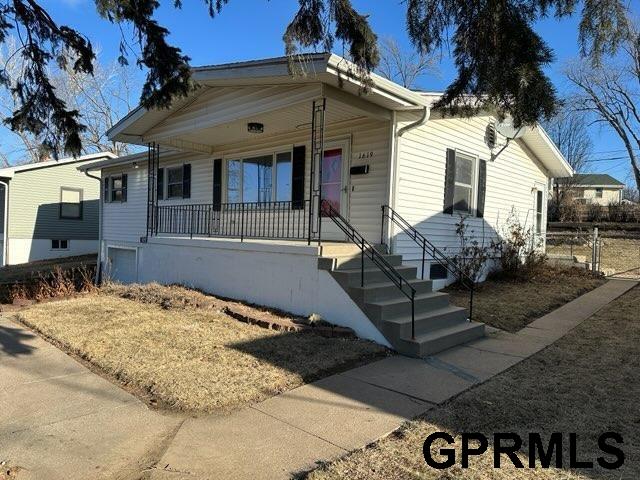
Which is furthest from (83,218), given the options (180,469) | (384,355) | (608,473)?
(608,473)

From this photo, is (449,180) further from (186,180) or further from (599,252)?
(599,252)

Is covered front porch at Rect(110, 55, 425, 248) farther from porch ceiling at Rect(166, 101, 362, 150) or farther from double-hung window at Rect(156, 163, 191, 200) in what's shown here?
double-hung window at Rect(156, 163, 191, 200)

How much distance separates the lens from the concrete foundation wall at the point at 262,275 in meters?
6.64

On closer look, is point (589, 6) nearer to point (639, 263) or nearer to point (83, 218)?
point (639, 263)

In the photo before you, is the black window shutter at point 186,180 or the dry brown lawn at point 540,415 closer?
the dry brown lawn at point 540,415

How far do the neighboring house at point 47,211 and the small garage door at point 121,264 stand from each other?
5.83 metres

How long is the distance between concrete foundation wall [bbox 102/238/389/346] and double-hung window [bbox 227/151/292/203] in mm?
2086

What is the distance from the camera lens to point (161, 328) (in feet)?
20.8

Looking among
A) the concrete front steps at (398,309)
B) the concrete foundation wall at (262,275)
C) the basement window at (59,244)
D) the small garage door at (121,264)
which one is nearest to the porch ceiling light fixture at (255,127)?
the concrete foundation wall at (262,275)

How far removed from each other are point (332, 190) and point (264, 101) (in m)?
2.20

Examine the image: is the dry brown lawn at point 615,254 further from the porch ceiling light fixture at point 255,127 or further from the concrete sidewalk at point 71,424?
the concrete sidewalk at point 71,424

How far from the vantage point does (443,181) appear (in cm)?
959

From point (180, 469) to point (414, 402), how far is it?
2075mm

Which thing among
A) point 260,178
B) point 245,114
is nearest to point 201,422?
point 245,114
